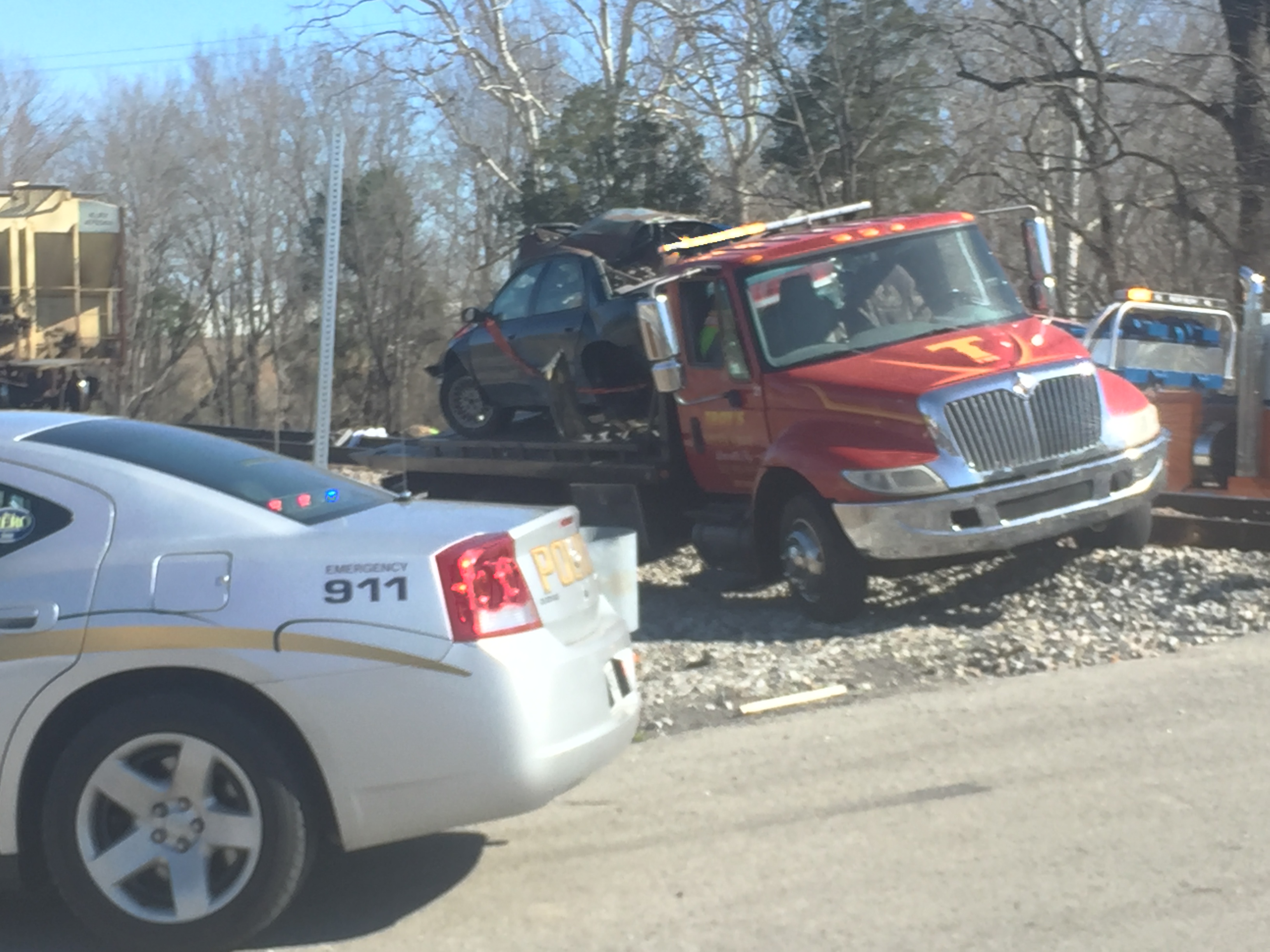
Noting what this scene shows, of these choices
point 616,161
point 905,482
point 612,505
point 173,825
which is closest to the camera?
point 173,825

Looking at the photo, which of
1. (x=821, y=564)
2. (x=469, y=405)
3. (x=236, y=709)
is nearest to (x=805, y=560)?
(x=821, y=564)

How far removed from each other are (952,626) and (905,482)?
106cm

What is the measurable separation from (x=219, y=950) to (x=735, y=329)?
633 cm

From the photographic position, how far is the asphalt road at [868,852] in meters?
4.33

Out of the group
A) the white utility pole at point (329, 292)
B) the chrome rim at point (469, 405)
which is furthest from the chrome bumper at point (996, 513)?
the chrome rim at point (469, 405)

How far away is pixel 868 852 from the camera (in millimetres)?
4961

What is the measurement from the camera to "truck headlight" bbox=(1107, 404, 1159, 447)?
8.85m

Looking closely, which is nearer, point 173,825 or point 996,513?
point 173,825

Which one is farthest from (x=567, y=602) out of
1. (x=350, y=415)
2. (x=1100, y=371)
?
(x=350, y=415)

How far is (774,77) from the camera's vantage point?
22.6 m

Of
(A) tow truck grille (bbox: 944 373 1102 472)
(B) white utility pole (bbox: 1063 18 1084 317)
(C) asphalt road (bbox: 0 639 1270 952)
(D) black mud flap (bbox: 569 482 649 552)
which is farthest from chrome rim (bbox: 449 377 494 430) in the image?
(B) white utility pole (bbox: 1063 18 1084 317)

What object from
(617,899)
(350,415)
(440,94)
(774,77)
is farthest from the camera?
(350,415)

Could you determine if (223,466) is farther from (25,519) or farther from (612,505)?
(612,505)

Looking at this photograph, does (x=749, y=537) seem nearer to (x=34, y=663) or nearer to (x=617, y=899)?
(x=617, y=899)
